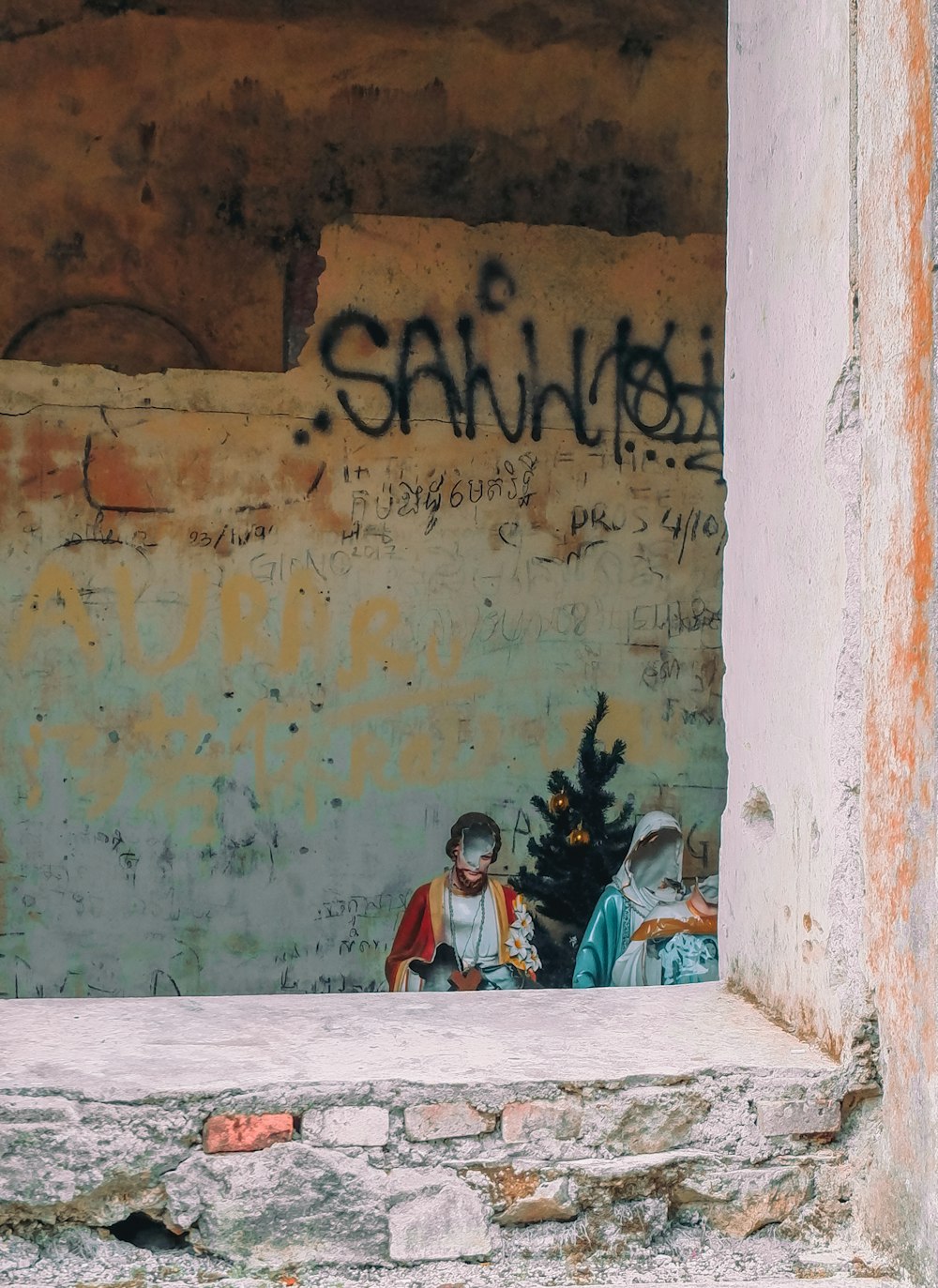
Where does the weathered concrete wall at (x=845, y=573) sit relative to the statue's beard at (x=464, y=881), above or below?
above

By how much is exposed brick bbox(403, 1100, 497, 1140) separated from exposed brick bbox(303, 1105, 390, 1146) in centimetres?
3

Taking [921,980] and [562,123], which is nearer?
[921,980]

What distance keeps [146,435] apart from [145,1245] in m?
3.97

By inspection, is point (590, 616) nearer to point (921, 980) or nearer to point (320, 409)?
point (320, 409)

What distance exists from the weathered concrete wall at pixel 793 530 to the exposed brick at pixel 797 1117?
92 millimetres

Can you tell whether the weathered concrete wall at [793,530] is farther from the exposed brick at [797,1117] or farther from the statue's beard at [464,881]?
the statue's beard at [464,881]

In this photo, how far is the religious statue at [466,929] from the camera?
509cm

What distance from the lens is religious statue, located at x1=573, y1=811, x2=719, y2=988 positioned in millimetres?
4742

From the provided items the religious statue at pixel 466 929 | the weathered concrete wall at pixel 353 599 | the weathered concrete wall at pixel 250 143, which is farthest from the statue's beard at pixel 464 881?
the weathered concrete wall at pixel 250 143

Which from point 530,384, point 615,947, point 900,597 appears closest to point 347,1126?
point 900,597

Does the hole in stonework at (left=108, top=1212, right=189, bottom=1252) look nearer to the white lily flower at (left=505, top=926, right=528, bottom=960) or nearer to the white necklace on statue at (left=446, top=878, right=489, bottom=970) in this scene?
the white necklace on statue at (left=446, top=878, right=489, bottom=970)

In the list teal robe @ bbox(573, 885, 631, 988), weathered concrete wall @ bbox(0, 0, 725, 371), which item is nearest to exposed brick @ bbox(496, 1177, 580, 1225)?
teal robe @ bbox(573, 885, 631, 988)

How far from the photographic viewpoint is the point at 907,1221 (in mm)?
1558

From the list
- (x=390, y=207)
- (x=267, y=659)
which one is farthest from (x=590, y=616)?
(x=390, y=207)
